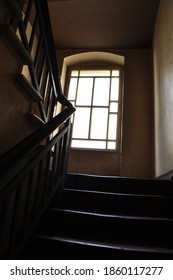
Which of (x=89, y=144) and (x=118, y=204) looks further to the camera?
(x=89, y=144)

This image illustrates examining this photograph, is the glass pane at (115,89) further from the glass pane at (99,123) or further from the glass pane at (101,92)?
the glass pane at (99,123)

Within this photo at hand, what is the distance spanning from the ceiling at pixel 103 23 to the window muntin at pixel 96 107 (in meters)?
0.51

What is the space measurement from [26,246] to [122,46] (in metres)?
3.72

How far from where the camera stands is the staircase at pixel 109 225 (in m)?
1.32

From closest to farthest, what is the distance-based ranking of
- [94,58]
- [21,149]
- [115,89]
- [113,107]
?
[21,149], [113,107], [115,89], [94,58]

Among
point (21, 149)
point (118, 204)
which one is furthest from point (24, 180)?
point (118, 204)

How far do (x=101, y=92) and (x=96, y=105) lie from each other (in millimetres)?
276

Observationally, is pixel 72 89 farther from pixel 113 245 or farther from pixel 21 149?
pixel 113 245

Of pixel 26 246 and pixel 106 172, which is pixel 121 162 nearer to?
pixel 106 172

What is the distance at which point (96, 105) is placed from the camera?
398 centimetres

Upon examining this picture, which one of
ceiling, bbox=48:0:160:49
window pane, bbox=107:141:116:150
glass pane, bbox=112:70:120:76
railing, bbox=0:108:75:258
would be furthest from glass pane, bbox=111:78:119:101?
railing, bbox=0:108:75:258

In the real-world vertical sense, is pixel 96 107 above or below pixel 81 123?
above

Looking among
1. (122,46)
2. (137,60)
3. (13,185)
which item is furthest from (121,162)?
(13,185)

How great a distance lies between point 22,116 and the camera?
5.21 feet
